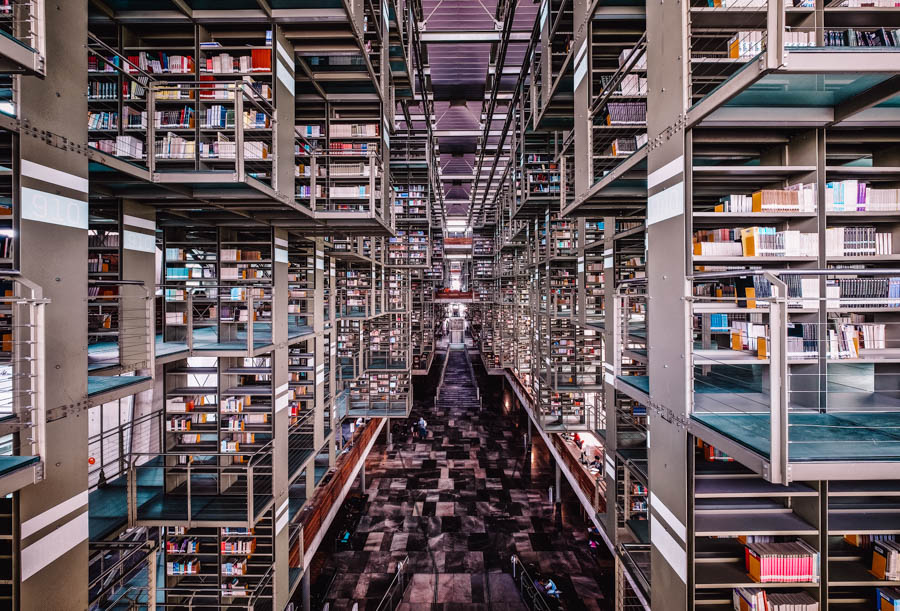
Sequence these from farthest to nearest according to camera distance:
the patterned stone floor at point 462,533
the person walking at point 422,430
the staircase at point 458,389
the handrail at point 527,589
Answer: the staircase at point 458,389 → the person walking at point 422,430 → the patterned stone floor at point 462,533 → the handrail at point 527,589

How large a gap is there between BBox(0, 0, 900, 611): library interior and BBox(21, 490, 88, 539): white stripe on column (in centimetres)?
1

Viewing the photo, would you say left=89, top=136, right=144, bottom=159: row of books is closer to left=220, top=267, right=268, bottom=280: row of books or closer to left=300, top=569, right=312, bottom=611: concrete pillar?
left=220, top=267, right=268, bottom=280: row of books

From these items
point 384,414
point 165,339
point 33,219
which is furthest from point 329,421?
point 33,219

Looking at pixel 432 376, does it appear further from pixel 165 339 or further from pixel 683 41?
pixel 683 41

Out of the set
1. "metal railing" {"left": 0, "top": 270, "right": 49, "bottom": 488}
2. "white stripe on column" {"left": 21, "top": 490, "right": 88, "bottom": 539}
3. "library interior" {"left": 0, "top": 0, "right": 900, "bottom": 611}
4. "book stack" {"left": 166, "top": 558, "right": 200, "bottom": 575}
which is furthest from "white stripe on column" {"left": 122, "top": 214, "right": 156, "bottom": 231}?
"book stack" {"left": 166, "top": 558, "right": 200, "bottom": 575}

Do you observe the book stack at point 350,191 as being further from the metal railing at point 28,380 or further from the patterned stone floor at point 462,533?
the patterned stone floor at point 462,533

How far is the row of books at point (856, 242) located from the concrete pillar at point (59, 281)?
4903 mm

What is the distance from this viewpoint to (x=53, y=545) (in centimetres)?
211

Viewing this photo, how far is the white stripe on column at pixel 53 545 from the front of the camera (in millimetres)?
1979

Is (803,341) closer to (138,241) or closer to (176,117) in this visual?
(138,241)

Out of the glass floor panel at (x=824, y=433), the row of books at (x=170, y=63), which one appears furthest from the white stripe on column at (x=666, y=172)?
the row of books at (x=170, y=63)

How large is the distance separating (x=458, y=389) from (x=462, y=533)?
9366 millimetres

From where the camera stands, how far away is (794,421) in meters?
2.35

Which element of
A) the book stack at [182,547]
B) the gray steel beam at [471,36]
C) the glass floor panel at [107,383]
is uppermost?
the gray steel beam at [471,36]
